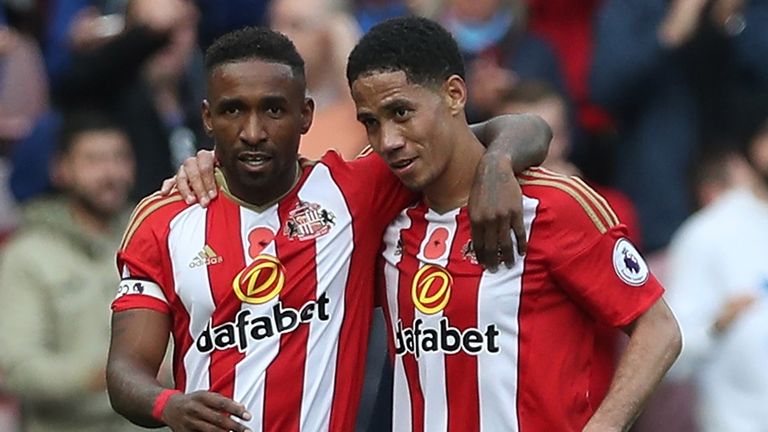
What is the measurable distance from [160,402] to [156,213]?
0.68 metres

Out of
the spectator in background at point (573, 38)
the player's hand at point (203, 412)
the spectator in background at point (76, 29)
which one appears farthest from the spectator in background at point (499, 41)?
the player's hand at point (203, 412)

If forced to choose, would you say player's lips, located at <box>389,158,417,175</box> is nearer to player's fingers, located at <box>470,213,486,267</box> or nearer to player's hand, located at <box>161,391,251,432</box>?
player's fingers, located at <box>470,213,486,267</box>

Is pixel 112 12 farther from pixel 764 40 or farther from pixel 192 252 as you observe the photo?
Result: pixel 192 252

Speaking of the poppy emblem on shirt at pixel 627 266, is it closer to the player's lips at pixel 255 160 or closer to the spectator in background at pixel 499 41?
the player's lips at pixel 255 160

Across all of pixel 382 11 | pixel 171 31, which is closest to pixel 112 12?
pixel 171 31

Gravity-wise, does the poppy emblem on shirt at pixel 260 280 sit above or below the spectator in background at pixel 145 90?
below

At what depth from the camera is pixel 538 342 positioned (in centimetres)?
587

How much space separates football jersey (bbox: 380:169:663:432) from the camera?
5.86 m

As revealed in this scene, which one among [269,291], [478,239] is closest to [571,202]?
[478,239]

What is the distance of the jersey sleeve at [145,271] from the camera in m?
5.95

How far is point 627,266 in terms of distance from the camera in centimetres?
590

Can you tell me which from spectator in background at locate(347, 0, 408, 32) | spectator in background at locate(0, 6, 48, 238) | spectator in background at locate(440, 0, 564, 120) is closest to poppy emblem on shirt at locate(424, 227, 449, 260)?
spectator in background at locate(440, 0, 564, 120)

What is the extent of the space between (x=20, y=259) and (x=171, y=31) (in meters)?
1.61

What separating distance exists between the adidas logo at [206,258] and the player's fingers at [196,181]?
18 centimetres
